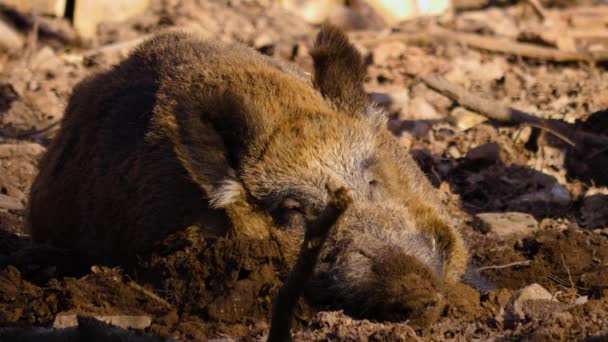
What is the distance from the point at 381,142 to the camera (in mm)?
5387

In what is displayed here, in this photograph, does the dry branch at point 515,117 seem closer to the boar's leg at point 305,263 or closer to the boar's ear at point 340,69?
the boar's ear at point 340,69

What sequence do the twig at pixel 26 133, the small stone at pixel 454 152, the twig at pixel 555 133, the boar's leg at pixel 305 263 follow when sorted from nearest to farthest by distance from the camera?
the boar's leg at pixel 305 263 → the twig at pixel 555 133 → the small stone at pixel 454 152 → the twig at pixel 26 133

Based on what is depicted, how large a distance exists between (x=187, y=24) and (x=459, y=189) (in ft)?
16.8

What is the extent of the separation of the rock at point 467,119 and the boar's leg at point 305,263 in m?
5.33

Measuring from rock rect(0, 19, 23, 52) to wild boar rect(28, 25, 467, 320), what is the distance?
5212 millimetres

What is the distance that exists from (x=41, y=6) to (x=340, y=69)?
7264 millimetres

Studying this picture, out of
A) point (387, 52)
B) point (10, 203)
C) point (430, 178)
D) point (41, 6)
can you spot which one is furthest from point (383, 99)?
point (41, 6)

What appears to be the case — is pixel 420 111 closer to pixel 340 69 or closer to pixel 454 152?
pixel 454 152

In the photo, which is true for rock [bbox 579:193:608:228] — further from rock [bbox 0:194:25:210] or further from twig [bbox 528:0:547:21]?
twig [bbox 528:0:547:21]

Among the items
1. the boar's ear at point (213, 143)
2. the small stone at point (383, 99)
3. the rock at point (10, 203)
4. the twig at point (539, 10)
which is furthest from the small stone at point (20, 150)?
the twig at point (539, 10)

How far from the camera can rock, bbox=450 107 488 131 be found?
28.1 ft

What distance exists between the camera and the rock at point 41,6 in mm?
11477

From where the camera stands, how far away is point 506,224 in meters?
6.55

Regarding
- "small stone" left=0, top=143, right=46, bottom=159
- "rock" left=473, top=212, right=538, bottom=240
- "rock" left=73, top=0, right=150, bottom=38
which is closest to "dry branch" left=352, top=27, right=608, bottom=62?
"rock" left=73, top=0, right=150, bottom=38
